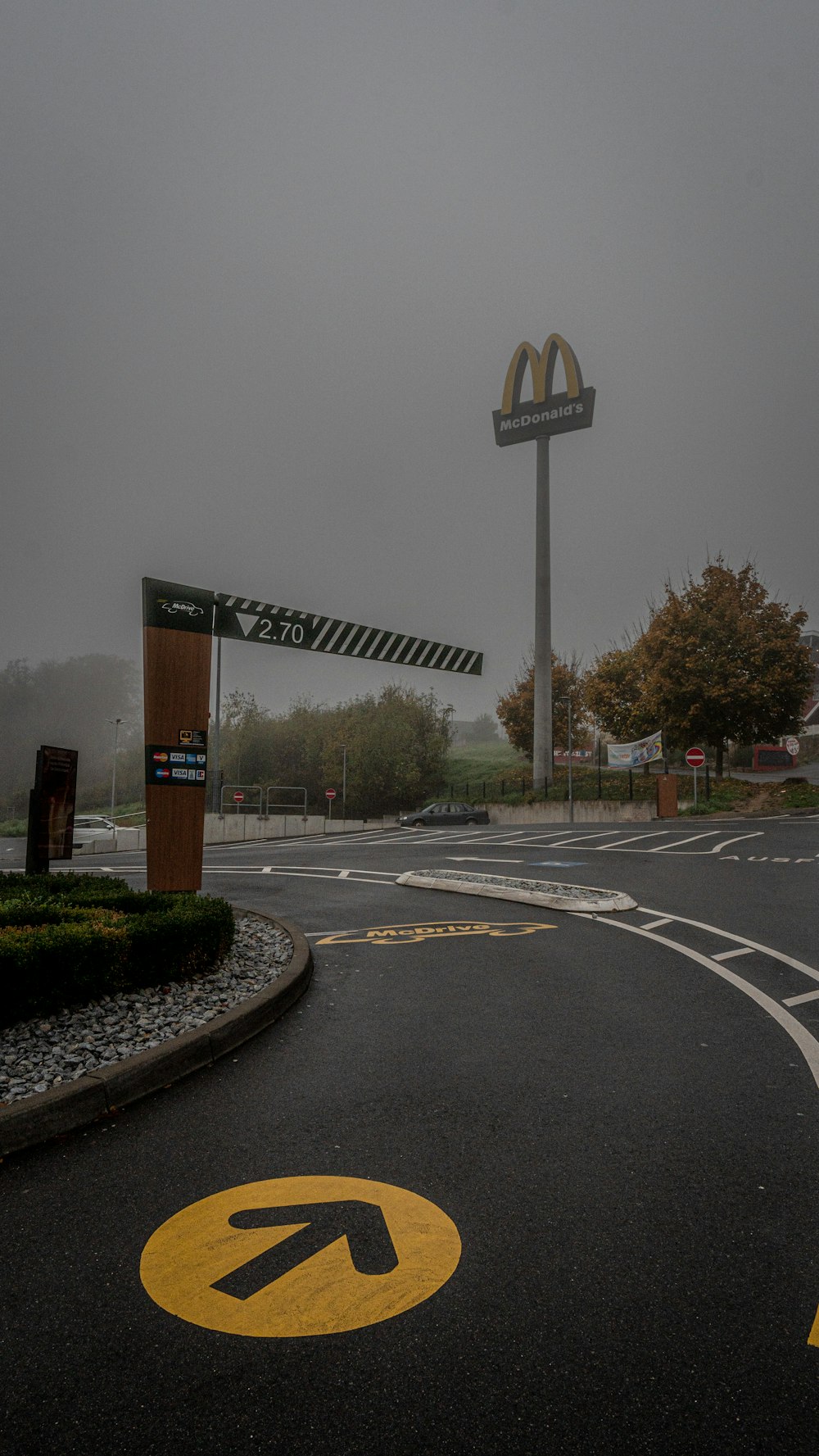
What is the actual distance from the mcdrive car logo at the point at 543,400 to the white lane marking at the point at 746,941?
5177cm

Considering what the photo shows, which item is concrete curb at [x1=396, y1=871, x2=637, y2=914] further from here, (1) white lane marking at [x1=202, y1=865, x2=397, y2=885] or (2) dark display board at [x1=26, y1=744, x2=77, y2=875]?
(2) dark display board at [x1=26, y1=744, x2=77, y2=875]

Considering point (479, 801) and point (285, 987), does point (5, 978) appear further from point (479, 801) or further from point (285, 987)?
point (479, 801)

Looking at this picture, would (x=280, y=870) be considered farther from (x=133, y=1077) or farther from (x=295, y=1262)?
(x=295, y=1262)

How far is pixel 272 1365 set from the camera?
8.00 ft

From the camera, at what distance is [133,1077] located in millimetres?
4617

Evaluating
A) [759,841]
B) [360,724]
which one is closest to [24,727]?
[360,724]

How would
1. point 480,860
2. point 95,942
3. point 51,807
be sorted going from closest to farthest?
point 95,942 → point 51,807 → point 480,860

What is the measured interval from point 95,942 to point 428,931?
4.84 m

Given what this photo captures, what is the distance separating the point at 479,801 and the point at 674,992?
44214 millimetres

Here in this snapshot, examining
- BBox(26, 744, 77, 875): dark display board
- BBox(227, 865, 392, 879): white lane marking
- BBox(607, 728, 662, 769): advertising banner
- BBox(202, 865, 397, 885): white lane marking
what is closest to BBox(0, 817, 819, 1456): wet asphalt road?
BBox(26, 744, 77, 875): dark display board

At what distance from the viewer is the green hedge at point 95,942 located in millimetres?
5309

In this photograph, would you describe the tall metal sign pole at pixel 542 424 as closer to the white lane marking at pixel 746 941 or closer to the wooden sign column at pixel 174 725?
the white lane marking at pixel 746 941

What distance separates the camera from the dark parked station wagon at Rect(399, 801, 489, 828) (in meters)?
38.4

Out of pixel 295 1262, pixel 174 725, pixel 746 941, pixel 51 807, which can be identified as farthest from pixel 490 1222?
pixel 51 807
